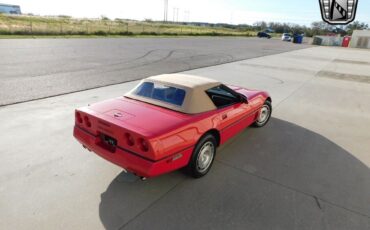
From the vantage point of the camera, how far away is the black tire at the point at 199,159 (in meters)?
3.16

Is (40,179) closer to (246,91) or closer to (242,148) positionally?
(242,148)

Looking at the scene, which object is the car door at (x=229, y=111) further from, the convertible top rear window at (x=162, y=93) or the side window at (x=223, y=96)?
the convertible top rear window at (x=162, y=93)

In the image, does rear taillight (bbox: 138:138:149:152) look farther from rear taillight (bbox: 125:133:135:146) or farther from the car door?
the car door

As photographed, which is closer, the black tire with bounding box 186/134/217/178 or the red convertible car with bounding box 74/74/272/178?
the red convertible car with bounding box 74/74/272/178

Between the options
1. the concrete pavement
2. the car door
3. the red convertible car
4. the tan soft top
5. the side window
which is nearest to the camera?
the concrete pavement

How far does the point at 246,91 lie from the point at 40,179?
378cm

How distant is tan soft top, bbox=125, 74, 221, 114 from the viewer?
3.30 metres

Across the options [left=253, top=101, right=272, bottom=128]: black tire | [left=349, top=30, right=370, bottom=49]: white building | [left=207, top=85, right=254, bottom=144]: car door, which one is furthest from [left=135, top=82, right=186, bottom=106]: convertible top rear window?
[left=349, top=30, right=370, bottom=49]: white building

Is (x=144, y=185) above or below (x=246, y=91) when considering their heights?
below

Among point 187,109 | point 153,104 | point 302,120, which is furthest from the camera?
point 302,120

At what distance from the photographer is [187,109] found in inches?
128

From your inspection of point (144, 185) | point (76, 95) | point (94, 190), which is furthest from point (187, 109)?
point (76, 95)

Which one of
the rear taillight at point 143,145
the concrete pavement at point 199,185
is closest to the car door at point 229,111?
the concrete pavement at point 199,185

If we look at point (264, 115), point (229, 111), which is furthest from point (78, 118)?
point (264, 115)
